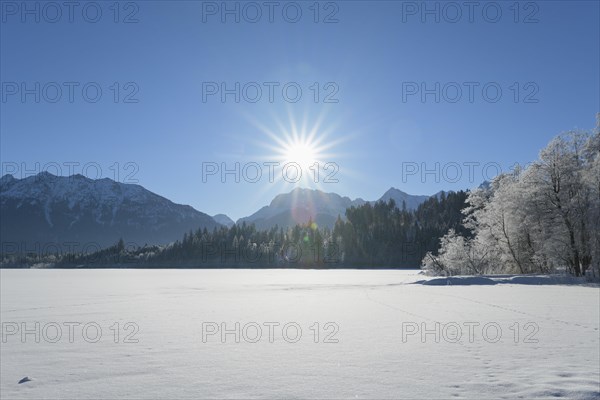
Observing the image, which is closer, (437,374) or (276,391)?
(276,391)

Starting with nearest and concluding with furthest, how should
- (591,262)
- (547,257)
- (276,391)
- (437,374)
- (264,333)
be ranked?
(276,391) → (437,374) → (264,333) → (591,262) → (547,257)

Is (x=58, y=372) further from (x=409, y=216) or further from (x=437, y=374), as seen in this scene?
(x=409, y=216)

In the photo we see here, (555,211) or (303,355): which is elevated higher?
Answer: (555,211)

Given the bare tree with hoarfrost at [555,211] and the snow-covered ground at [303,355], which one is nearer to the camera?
the snow-covered ground at [303,355]

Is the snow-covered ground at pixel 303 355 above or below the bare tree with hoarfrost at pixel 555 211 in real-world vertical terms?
below

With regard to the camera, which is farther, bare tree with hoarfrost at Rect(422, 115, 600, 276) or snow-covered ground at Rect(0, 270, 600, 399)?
bare tree with hoarfrost at Rect(422, 115, 600, 276)

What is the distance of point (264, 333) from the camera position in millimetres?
11102

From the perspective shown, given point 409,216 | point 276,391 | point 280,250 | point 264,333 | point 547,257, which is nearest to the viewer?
point 276,391

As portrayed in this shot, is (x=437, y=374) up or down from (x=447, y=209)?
down

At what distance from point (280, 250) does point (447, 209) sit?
237 ft

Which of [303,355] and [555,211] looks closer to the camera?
[303,355]

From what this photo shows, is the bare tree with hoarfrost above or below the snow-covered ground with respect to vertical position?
above

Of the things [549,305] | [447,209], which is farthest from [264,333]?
[447,209]

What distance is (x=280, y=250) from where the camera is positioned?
15600 centimetres
